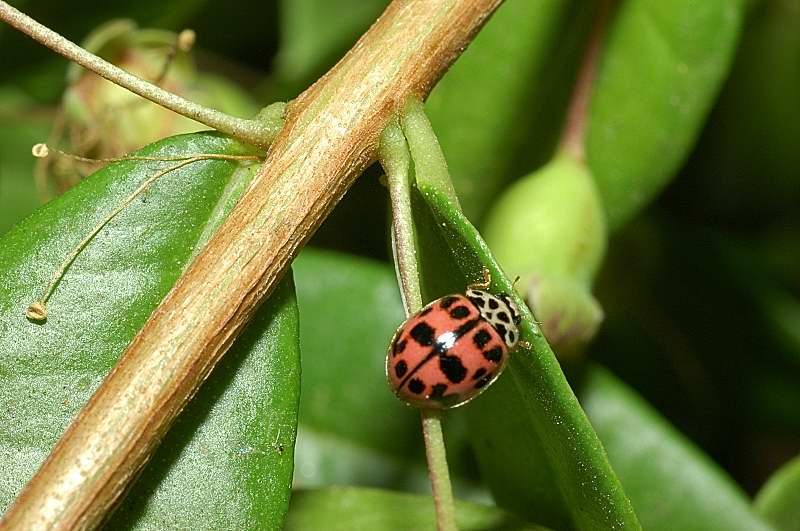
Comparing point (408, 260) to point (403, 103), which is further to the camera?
point (403, 103)

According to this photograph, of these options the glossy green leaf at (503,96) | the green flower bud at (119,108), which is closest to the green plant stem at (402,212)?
the glossy green leaf at (503,96)

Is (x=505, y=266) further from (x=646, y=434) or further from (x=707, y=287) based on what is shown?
(x=707, y=287)

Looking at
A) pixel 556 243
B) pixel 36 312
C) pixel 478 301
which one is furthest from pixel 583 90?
pixel 36 312

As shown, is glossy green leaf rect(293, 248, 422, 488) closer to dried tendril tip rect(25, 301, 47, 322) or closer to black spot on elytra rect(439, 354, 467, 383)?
black spot on elytra rect(439, 354, 467, 383)

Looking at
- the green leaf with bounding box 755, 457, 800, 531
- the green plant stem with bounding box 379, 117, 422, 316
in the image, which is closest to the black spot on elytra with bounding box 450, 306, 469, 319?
the green plant stem with bounding box 379, 117, 422, 316


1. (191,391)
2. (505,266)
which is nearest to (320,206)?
(191,391)

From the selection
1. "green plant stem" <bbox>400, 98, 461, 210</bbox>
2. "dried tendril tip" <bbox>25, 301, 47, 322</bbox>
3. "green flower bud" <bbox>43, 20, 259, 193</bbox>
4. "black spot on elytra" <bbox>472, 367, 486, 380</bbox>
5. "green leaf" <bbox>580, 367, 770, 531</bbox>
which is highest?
"green plant stem" <bbox>400, 98, 461, 210</bbox>

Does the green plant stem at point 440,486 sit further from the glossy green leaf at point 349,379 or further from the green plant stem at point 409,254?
the glossy green leaf at point 349,379
